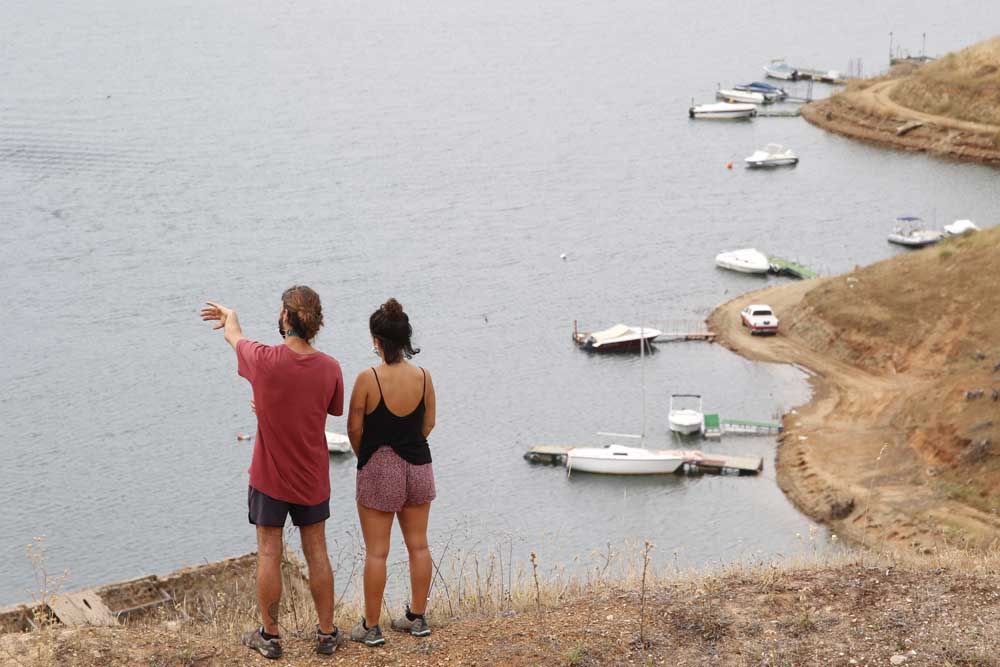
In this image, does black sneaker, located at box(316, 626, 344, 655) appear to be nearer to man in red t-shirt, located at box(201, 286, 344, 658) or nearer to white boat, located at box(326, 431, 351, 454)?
man in red t-shirt, located at box(201, 286, 344, 658)

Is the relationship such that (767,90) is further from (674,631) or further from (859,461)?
(674,631)

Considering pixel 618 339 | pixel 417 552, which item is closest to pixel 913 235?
pixel 618 339

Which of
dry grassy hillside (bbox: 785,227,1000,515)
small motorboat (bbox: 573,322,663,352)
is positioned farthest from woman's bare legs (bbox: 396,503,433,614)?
small motorboat (bbox: 573,322,663,352)

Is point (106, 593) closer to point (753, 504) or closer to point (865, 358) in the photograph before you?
point (753, 504)

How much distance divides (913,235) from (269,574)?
63.4m

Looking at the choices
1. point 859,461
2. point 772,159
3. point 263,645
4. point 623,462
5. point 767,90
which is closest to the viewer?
point 263,645

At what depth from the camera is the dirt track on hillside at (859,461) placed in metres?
34.1

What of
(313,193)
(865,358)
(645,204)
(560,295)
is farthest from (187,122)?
(865,358)

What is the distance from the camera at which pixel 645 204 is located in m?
78.1

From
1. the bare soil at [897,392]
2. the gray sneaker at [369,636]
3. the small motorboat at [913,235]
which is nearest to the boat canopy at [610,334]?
the bare soil at [897,392]

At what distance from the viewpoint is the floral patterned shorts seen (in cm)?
951

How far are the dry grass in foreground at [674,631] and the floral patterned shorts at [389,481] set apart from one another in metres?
1.02

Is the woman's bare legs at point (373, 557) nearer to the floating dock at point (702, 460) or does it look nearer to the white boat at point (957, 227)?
the floating dock at point (702, 460)

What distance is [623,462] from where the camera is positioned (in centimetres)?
4425
